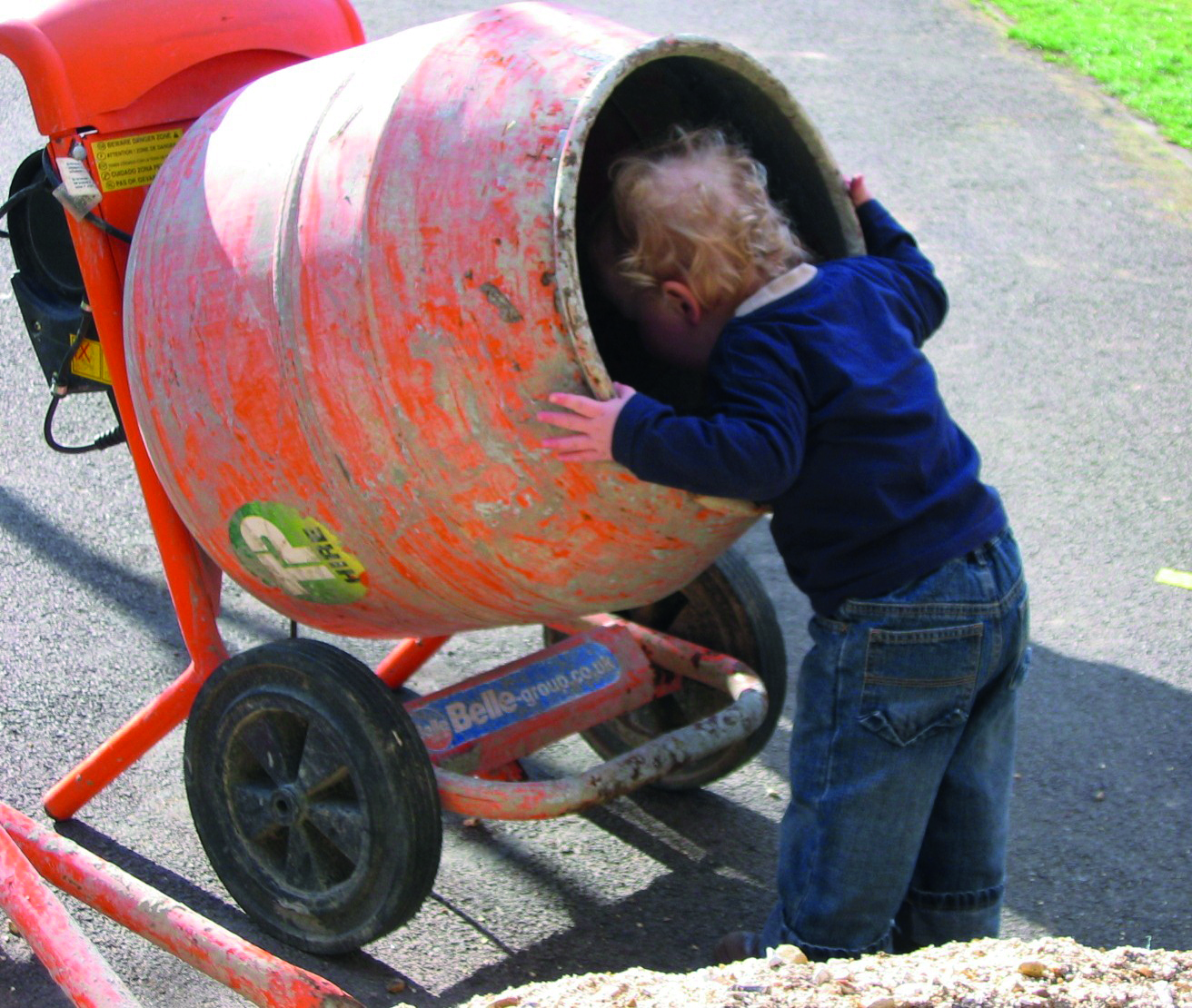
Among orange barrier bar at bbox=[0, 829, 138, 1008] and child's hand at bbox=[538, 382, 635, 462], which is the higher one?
child's hand at bbox=[538, 382, 635, 462]

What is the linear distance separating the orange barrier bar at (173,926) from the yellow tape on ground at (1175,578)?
283cm

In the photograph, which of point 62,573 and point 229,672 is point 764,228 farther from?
point 62,573

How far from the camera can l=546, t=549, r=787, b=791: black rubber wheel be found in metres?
2.97

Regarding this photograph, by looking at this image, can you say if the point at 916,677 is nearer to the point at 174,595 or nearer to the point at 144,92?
the point at 174,595

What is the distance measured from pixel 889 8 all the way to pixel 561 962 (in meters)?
8.20

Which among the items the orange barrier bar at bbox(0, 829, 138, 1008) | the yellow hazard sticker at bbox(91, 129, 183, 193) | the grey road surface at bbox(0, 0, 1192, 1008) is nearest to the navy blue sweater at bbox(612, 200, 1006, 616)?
the grey road surface at bbox(0, 0, 1192, 1008)

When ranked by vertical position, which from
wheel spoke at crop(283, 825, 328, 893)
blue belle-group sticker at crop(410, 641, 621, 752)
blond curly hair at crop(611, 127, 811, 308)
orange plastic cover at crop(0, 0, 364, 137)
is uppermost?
orange plastic cover at crop(0, 0, 364, 137)

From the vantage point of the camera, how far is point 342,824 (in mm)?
2439

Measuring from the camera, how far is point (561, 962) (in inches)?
106

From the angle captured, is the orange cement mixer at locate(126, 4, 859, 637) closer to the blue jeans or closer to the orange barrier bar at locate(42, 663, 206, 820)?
the blue jeans

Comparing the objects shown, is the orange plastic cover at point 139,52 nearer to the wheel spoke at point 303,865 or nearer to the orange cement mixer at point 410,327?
the orange cement mixer at point 410,327

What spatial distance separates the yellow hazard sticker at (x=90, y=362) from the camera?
109 inches

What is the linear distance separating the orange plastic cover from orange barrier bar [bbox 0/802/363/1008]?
1.29 m

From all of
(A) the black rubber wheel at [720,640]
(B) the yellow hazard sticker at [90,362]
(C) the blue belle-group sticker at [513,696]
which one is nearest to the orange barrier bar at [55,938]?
(C) the blue belle-group sticker at [513,696]
